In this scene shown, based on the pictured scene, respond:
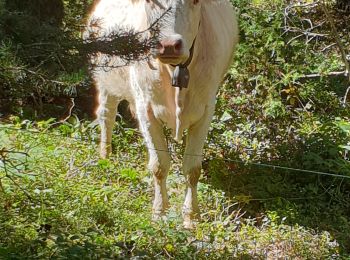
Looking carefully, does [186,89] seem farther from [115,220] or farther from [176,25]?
[115,220]

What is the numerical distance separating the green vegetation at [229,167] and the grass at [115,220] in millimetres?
12

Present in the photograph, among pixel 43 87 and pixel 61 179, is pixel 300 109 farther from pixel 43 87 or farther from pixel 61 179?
pixel 43 87

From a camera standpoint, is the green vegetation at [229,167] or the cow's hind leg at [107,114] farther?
the cow's hind leg at [107,114]

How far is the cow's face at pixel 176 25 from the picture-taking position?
16.5 feet

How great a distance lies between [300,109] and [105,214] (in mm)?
3557

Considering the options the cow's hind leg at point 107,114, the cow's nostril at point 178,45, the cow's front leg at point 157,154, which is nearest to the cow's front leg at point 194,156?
the cow's front leg at point 157,154

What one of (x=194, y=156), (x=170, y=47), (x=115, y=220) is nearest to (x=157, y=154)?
(x=194, y=156)

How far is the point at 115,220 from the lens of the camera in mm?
5496

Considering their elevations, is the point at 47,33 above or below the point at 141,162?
above

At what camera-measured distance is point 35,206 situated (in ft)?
17.7

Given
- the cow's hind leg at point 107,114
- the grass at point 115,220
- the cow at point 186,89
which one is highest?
the cow at point 186,89

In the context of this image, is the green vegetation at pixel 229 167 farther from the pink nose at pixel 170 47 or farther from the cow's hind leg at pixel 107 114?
the pink nose at pixel 170 47

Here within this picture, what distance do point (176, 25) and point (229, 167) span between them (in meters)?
2.04

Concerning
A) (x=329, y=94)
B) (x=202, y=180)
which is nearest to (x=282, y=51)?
(x=329, y=94)
